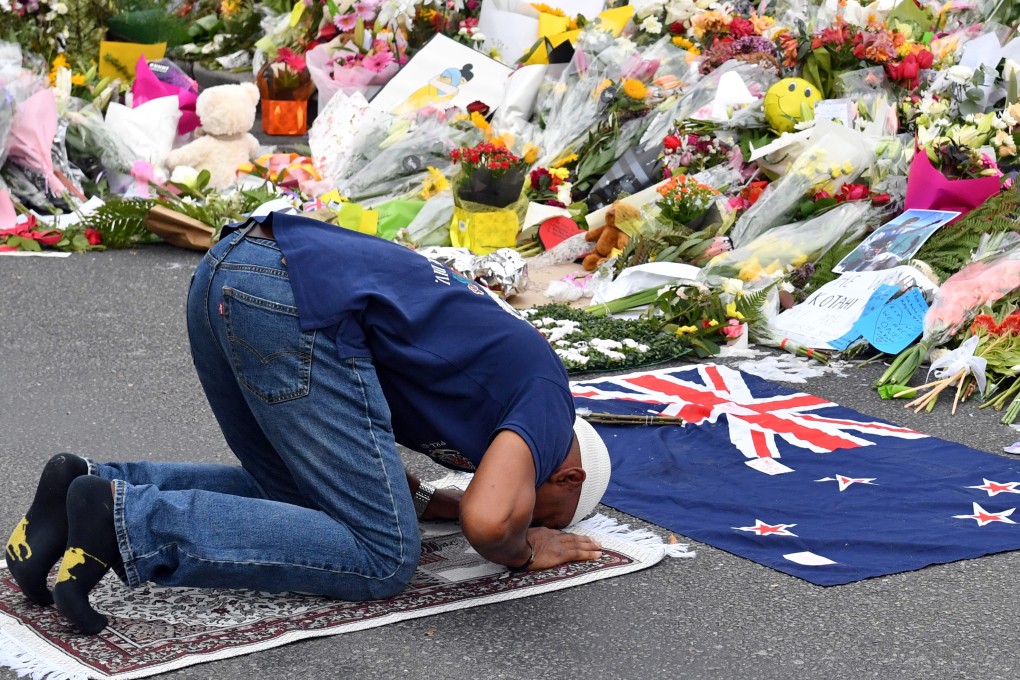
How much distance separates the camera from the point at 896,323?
5.14m

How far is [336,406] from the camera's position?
277 centimetres

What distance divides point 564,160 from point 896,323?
2818 millimetres

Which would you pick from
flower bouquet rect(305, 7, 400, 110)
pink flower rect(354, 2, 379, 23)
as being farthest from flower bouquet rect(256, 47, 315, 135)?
pink flower rect(354, 2, 379, 23)

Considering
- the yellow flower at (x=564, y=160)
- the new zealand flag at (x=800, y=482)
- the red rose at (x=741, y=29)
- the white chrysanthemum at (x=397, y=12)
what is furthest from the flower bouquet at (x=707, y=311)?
the white chrysanthemum at (x=397, y=12)

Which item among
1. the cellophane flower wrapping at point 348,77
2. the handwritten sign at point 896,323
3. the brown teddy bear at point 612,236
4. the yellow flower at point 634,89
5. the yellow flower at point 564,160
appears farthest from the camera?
the cellophane flower wrapping at point 348,77

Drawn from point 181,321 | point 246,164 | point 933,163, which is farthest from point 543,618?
point 246,164

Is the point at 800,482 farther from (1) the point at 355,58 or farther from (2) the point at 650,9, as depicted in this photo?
(1) the point at 355,58

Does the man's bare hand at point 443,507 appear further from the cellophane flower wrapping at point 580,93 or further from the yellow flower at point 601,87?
the yellow flower at point 601,87

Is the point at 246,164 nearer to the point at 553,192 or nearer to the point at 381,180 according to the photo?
the point at 381,180

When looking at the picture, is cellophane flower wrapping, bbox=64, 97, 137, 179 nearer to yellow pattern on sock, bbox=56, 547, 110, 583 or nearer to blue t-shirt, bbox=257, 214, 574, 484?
blue t-shirt, bbox=257, 214, 574, 484

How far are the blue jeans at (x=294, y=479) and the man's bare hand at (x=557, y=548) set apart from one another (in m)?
0.38

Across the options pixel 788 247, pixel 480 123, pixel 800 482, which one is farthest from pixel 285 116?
pixel 800 482

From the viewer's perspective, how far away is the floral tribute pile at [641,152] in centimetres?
534

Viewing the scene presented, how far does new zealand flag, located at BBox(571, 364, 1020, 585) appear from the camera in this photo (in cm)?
338
